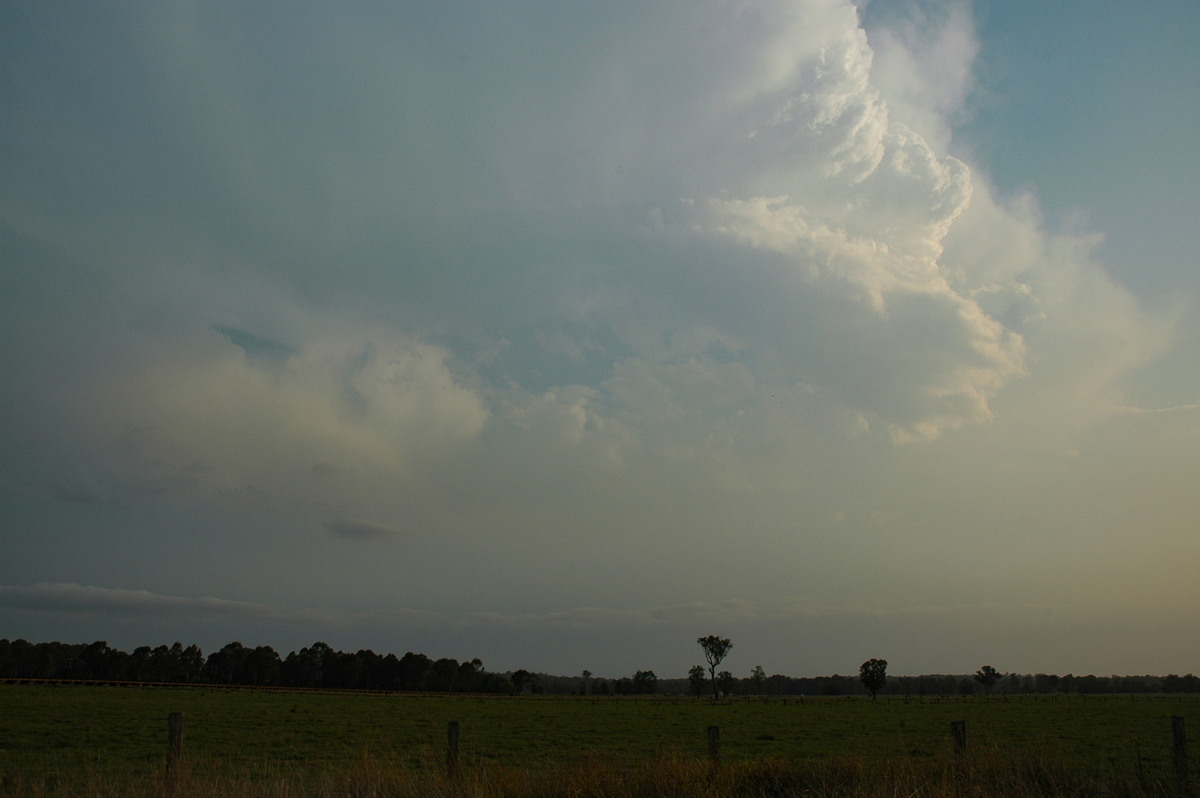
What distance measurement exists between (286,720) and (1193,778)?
43537 millimetres

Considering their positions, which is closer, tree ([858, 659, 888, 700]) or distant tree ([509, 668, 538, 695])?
tree ([858, 659, 888, 700])

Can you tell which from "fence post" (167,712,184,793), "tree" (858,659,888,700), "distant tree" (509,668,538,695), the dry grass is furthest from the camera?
"distant tree" (509,668,538,695)

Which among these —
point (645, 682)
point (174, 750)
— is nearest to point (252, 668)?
point (645, 682)

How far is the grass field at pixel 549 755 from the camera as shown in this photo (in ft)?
30.1

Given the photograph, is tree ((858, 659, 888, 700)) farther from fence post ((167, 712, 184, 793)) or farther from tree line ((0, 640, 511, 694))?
fence post ((167, 712, 184, 793))

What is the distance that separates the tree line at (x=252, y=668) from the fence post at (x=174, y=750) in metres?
156

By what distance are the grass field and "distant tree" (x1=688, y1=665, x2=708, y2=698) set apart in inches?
3524

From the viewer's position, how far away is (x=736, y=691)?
526ft

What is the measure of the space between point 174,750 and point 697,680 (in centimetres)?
13660

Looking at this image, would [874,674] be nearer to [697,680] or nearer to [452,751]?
[697,680]

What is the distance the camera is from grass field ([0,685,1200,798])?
9164 mm

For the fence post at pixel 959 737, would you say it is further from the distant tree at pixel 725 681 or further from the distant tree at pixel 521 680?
the distant tree at pixel 521 680

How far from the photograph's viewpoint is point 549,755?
25328 millimetres

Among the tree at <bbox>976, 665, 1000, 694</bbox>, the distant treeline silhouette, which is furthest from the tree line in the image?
the tree at <bbox>976, 665, 1000, 694</bbox>
